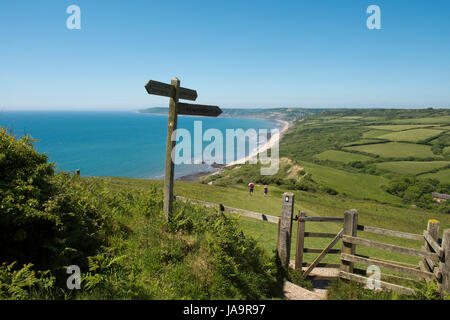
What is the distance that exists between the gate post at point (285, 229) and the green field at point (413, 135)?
431 feet

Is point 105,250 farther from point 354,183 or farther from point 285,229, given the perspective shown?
point 354,183

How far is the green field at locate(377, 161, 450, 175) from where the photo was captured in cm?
7881

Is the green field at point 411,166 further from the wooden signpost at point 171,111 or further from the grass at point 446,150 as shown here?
the wooden signpost at point 171,111

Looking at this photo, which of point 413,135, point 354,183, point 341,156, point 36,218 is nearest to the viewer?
point 36,218

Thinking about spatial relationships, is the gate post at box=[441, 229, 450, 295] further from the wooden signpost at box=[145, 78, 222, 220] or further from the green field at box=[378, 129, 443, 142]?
the green field at box=[378, 129, 443, 142]

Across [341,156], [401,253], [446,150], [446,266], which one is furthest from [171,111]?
[446,150]

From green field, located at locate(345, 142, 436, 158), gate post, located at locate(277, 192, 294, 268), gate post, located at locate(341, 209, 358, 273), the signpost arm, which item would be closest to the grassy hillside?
gate post, located at locate(277, 192, 294, 268)

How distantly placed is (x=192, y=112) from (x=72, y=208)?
3475 millimetres

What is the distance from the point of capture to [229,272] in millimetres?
5605

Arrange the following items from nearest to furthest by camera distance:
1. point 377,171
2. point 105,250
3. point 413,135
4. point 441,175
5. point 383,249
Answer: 1. point 105,250
2. point 383,249
3. point 441,175
4. point 377,171
5. point 413,135

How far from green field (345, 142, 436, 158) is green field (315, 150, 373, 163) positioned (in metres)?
7.42

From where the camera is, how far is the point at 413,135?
122938 millimetres

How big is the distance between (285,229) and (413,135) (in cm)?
14346
